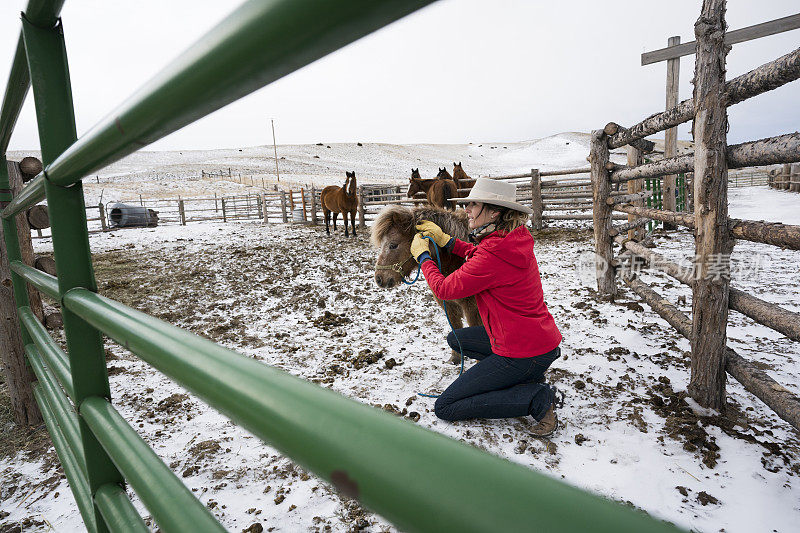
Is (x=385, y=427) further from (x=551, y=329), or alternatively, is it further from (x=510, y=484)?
(x=551, y=329)

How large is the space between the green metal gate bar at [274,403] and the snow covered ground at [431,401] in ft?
4.43

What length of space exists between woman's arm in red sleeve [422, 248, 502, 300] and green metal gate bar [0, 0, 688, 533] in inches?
84.5

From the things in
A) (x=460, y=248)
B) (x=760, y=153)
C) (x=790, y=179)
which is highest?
(x=790, y=179)

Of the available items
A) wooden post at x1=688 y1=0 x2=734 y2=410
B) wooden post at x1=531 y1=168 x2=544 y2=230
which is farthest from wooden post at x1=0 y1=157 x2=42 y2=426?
wooden post at x1=531 y1=168 x2=544 y2=230

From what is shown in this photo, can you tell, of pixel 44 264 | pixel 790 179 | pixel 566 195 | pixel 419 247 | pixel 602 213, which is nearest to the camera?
pixel 44 264

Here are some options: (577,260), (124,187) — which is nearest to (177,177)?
(124,187)

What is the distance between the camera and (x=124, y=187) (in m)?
35.0

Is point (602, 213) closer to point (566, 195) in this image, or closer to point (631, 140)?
point (631, 140)

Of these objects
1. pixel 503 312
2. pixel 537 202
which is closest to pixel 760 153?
pixel 503 312

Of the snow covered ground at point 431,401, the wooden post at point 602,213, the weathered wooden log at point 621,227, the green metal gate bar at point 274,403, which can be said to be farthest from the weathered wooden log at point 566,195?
the green metal gate bar at point 274,403

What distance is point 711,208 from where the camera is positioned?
2.71 m

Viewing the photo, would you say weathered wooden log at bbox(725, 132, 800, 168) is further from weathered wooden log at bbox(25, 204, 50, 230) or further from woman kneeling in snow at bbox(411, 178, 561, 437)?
weathered wooden log at bbox(25, 204, 50, 230)

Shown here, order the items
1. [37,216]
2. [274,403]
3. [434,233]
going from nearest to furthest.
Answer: [274,403]
[37,216]
[434,233]

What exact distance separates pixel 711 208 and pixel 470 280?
1681 millimetres
